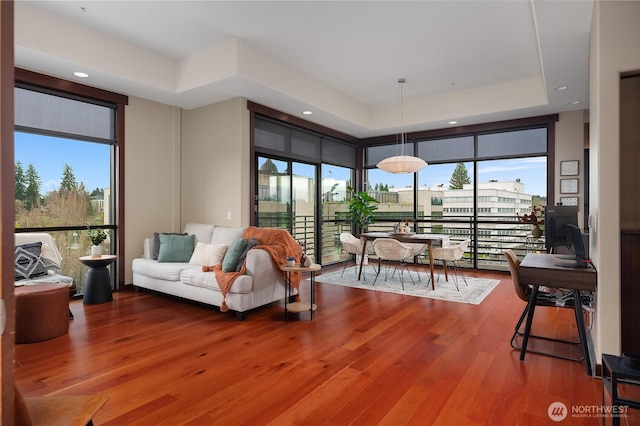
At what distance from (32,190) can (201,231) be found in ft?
6.65

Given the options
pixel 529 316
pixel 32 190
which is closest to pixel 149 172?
pixel 32 190

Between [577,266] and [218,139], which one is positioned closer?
[577,266]

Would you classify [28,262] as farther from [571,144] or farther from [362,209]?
[571,144]

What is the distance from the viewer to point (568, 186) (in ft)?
19.8

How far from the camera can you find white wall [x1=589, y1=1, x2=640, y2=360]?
2.58 metres

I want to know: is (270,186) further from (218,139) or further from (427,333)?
(427,333)

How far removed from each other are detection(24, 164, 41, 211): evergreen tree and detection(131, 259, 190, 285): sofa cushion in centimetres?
137

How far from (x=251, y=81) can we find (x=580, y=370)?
442 centimetres

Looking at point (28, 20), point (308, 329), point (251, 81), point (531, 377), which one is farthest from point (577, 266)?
point (28, 20)

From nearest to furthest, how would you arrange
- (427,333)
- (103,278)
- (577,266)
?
(577,266) < (427,333) < (103,278)

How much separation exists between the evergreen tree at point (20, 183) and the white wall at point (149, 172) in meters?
1.17

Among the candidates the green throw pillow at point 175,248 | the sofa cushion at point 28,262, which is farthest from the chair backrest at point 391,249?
the sofa cushion at point 28,262

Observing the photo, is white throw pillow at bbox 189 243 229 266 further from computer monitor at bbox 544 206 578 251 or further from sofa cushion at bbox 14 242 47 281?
computer monitor at bbox 544 206 578 251

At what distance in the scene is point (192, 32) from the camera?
4.27 meters
